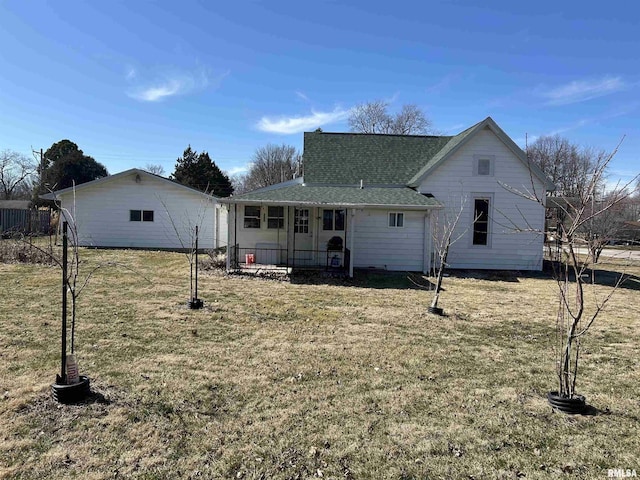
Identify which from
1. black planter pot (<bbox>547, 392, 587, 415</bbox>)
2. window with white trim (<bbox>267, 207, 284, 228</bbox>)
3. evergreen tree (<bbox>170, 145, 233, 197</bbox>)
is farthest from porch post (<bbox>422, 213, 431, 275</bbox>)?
evergreen tree (<bbox>170, 145, 233, 197</bbox>)

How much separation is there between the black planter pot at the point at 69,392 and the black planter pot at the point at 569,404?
493cm

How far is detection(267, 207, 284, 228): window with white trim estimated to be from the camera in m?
15.0

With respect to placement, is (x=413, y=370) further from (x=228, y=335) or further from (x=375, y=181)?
(x=375, y=181)

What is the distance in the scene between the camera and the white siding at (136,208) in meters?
20.1

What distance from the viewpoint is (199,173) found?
44.3m

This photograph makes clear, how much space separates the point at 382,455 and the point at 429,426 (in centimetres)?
71

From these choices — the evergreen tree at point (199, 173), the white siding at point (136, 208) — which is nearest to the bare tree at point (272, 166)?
the evergreen tree at point (199, 173)

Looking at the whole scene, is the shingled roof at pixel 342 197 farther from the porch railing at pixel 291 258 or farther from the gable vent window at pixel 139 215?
the gable vent window at pixel 139 215

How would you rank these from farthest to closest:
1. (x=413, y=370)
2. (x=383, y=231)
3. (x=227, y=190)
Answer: (x=227, y=190), (x=383, y=231), (x=413, y=370)

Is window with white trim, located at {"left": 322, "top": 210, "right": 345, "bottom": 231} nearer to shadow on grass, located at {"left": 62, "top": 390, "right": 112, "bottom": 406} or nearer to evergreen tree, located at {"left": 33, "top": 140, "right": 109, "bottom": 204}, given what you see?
shadow on grass, located at {"left": 62, "top": 390, "right": 112, "bottom": 406}

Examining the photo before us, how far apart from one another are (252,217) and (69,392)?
11.3 meters

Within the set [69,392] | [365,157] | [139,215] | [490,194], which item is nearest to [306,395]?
[69,392]

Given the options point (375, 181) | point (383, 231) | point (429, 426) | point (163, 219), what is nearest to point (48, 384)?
point (429, 426)

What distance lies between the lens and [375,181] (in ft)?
54.3
